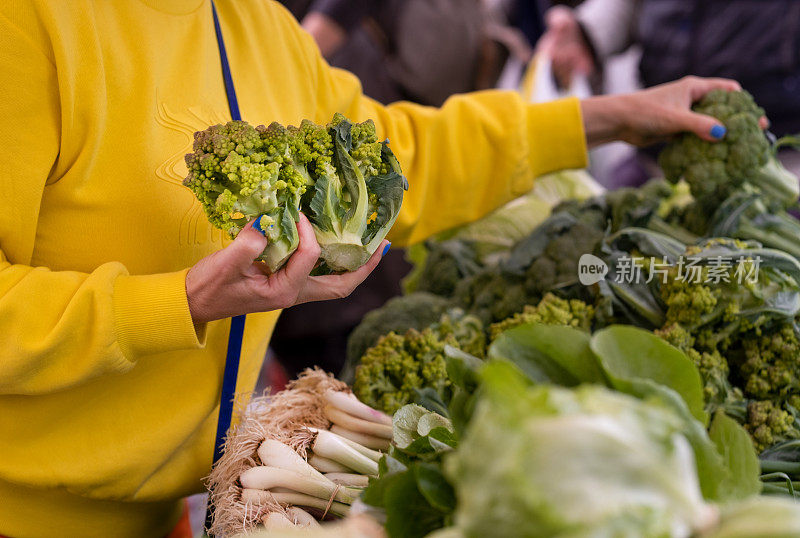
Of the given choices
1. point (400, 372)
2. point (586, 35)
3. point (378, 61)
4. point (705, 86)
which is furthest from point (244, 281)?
point (586, 35)

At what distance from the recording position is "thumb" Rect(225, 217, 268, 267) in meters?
0.81

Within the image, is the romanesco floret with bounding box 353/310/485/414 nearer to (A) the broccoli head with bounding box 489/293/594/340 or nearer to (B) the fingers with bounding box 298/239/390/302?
(A) the broccoli head with bounding box 489/293/594/340

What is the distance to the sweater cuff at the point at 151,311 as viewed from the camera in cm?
87

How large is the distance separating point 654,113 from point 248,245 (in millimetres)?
1085

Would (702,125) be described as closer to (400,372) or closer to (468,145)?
(468,145)

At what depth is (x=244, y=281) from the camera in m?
0.86

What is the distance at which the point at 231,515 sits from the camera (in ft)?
3.10

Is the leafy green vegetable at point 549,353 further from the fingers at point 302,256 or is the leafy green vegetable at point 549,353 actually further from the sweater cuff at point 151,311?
the sweater cuff at point 151,311

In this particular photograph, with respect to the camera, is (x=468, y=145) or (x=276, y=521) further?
(x=468, y=145)

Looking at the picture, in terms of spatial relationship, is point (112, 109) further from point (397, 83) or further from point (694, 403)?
point (397, 83)

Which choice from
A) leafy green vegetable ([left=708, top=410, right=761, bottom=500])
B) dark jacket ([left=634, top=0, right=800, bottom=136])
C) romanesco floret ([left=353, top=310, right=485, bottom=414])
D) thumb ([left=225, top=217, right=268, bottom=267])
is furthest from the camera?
dark jacket ([left=634, top=0, right=800, bottom=136])

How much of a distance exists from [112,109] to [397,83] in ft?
7.79

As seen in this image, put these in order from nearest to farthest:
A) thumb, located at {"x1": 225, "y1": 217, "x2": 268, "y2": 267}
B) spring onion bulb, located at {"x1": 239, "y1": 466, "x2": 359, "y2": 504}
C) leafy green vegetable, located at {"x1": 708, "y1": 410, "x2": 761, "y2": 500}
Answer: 1. leafy green vegetable, located at {"x1": 708, "y1": 410, "x2": 761, "y2": 500}
2. thumb, located at {"x1": 225, "y1": 217, "x2": 268, "y2": 267}
3. spring onion bulb, located at {"x1": 239, "y1": 466, "x2": 359, "y2": 504}

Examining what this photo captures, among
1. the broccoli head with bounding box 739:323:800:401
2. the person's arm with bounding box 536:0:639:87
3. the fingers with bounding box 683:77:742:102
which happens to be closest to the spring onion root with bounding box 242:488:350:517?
the broccoli head with bounding box 739:323:800:401
